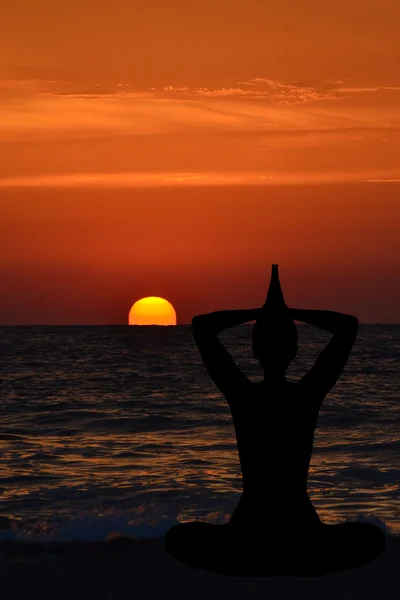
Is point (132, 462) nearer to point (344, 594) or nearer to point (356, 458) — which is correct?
point (356, 458)

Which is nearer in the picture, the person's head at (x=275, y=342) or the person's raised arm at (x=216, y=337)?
the person's head at (x=275, y=342)

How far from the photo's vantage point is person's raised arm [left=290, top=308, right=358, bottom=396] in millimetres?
5422

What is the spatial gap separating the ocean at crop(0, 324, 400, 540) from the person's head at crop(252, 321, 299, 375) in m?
0.88

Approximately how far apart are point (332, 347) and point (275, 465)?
754 mm

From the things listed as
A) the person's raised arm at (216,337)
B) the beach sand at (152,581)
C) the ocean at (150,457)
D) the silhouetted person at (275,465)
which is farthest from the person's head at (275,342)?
the beach sand at (152,581)

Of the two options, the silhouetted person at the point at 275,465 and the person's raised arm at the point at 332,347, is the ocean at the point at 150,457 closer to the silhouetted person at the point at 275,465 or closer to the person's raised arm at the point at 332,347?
the silhouetted person at the point at 275,465

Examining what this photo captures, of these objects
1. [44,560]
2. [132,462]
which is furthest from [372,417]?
[44,560]

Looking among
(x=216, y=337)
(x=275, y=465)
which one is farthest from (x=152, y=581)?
(x=216, y=337)

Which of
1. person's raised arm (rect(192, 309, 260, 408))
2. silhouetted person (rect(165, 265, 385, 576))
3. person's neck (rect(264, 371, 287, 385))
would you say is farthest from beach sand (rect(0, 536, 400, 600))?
person's raised arm (rect(192, 309, 260, 408))

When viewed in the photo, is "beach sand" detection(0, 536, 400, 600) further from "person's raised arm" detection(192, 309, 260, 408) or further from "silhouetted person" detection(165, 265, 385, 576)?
"person's raised arm" detection(192, 309, 260, 408)

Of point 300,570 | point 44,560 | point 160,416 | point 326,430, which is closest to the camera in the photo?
point 300,570

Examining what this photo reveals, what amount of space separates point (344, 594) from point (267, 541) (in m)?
2.80

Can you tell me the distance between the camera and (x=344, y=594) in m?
8.08

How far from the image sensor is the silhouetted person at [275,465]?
17.8 ft
